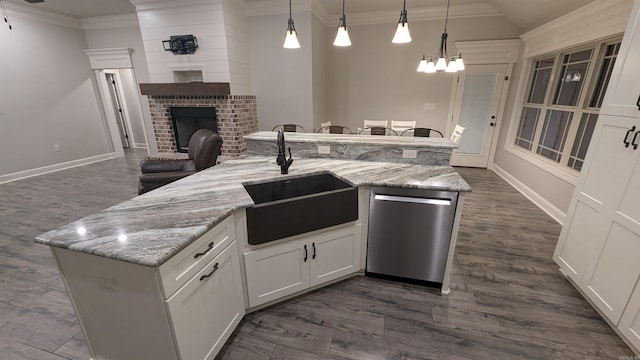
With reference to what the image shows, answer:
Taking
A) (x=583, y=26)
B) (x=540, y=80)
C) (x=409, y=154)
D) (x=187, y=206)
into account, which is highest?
(x=583, y=26)

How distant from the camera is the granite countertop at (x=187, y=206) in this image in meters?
1.06

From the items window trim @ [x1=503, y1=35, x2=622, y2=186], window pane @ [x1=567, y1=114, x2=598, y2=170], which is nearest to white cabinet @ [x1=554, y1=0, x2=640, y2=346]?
window trim @ [x1=503, y1=35, x2=622, y2=186]

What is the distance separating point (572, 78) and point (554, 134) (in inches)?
28.4

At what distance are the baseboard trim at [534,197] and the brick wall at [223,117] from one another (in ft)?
15.3

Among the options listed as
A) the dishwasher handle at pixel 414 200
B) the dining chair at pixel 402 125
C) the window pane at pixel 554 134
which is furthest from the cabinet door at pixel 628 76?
the dining chair at pixel 402 125

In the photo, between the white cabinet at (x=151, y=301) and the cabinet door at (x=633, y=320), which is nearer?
the white cabinet at (x=151, y=301)

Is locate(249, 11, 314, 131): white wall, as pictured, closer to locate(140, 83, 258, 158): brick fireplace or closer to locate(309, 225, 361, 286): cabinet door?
locate(140, 83, 258, 158): brick fireplace

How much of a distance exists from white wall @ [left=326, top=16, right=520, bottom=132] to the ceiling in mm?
357

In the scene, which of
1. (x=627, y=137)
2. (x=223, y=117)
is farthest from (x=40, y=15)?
(x=627, y=137)

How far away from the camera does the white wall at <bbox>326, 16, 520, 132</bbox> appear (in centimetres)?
487

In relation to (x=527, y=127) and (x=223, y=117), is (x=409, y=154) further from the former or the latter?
(x=223, y=117)

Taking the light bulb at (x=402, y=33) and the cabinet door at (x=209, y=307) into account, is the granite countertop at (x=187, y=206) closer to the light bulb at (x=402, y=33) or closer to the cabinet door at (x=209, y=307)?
the cabinet door at (x=209, y=307)

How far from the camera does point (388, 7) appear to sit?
184 inches

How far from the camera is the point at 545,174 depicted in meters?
3.48
